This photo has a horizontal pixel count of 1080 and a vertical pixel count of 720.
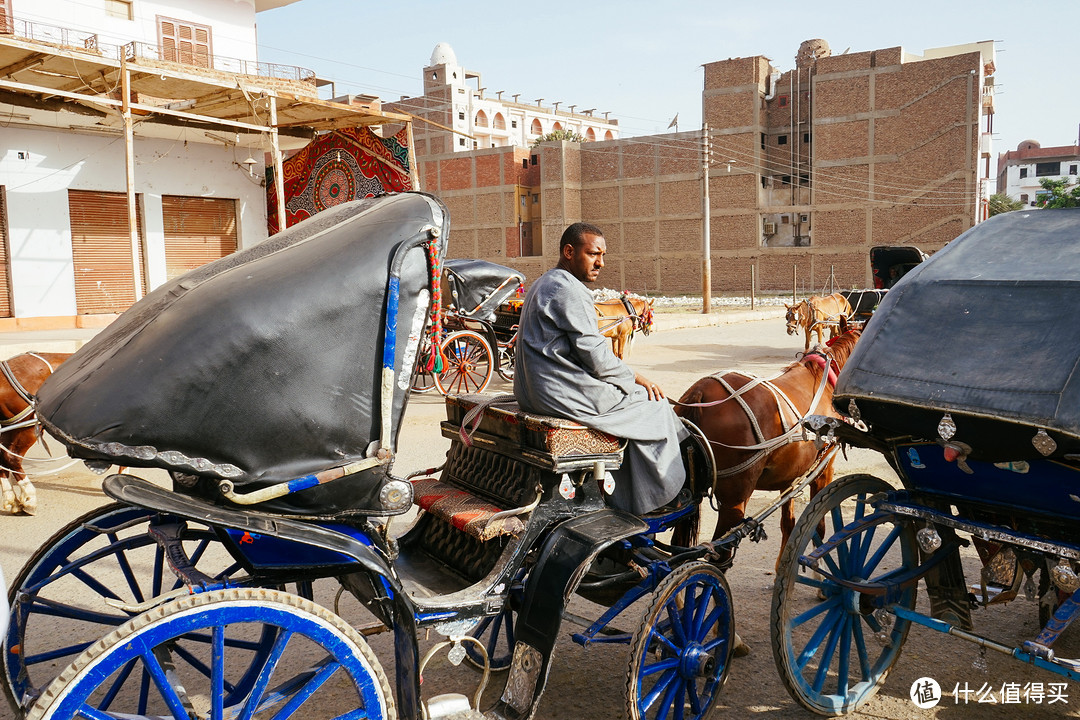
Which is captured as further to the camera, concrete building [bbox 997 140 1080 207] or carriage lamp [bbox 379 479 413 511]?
concrete building [bbox 997 140 1080 207]

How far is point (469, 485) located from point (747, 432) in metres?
1.68


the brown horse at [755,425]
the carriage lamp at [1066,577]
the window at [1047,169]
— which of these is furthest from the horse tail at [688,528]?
the window at [1047,169]

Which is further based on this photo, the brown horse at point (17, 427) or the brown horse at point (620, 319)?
the brown horse at point (620, 319)

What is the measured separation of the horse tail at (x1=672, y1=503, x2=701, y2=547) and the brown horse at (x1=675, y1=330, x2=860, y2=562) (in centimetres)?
2

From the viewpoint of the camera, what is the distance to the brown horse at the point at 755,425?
14.6ft

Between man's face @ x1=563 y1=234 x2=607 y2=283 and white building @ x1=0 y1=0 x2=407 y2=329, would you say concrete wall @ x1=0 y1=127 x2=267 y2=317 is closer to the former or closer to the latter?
white building @ x1=0 y1=0 x2=407 y2=329

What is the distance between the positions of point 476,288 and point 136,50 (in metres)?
12.4

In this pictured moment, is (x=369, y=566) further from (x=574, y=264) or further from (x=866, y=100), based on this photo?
(x=866, y=100)

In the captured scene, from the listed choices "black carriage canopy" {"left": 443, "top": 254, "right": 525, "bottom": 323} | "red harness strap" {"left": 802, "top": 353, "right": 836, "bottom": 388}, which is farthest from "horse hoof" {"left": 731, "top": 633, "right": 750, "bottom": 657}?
"black carriage canopy" {"left": 443, "top": 254, "right": 525, "bottom": 323}

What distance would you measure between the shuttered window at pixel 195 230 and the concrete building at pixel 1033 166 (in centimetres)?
7603

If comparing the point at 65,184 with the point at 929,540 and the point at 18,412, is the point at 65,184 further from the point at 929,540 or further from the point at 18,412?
the point at 929,540

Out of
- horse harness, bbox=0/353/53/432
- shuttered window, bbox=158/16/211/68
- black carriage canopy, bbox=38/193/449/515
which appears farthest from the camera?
shuttered window, bbox=158/16/211/68

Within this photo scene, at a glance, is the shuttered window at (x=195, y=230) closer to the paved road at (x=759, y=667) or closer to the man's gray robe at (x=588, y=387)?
the paved road at (x=759, y=667)

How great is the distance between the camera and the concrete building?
7388 centimetres
